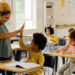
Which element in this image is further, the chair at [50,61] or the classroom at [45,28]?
the classroom at [45,28]

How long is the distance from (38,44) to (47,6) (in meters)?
5.59

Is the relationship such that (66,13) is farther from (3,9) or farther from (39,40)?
(3,9)

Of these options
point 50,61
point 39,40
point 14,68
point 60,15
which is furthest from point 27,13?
point 14,68

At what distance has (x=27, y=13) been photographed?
884 cm

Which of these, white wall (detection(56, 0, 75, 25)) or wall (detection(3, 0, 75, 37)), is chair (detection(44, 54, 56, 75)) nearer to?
wall (detection(3, 0, 75, 37))

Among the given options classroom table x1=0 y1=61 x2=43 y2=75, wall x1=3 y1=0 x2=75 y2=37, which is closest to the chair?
classroom table x1=0 y1=61 x2=43 y2=75

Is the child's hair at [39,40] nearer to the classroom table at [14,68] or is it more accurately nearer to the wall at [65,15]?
the classroom table at [14,68]

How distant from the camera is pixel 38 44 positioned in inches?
128

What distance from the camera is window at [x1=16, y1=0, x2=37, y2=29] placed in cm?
842

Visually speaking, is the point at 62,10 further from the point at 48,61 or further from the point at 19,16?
the point at 48,61

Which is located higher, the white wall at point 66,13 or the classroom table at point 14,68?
the white wall at point 66,13

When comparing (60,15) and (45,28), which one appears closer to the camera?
(45,28)

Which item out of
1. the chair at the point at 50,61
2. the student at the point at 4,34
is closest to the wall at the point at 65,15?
the chair at the point at 50,61

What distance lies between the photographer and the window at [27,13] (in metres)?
8.42
